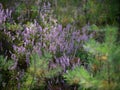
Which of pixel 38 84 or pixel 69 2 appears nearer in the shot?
pixel 38 84

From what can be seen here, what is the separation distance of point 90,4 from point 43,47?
1.53m

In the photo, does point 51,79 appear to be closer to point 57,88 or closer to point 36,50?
point 57,88

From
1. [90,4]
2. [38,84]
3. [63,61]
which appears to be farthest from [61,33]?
[90,4]

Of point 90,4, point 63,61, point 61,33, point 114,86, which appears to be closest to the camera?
point 114,86

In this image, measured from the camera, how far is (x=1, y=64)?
7.34 ft

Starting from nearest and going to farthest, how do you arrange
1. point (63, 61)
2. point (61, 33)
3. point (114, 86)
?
point (114, 86) → point (63, 61) → point (61, 33)

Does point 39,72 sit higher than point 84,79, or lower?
lower

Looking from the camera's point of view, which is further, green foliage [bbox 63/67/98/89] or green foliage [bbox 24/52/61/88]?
green foliage [bbox 24/52/61/88]

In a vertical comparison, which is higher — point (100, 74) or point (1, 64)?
point (100, 74)

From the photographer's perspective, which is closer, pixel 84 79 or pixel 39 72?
pixel 84 79

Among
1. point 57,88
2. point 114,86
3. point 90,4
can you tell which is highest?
point 90,4

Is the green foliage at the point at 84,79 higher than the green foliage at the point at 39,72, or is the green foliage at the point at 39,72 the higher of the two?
the green foliage at the point at 84,79

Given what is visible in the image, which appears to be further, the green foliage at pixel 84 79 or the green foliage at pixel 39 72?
the green foliage at pixel 39 72

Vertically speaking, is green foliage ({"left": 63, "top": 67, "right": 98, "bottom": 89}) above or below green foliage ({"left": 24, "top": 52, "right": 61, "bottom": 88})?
above
